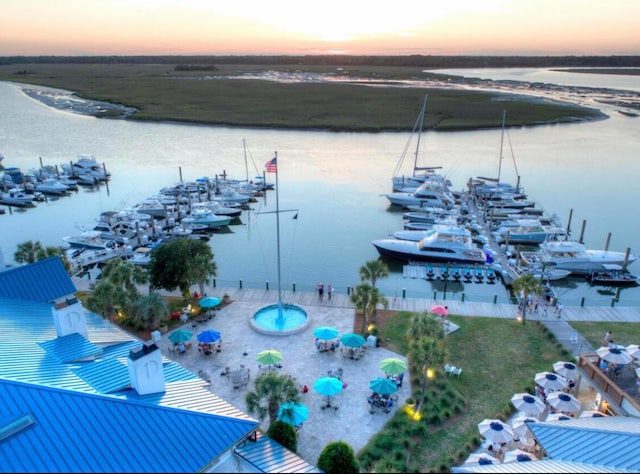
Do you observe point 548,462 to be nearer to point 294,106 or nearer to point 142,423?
point 142,423

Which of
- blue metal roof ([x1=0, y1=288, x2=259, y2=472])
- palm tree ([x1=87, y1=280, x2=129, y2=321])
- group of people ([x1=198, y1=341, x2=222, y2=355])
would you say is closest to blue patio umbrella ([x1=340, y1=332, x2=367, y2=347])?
group of people ([x1=198, y1=341, x2=222, y2=355])

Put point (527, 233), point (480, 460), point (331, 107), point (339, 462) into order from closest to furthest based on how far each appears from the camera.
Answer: point (339, 462) < point (480, 460) < point (527, 233) < point (331, 107)

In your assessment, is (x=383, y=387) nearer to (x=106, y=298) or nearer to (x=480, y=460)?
(x=480, y=460)

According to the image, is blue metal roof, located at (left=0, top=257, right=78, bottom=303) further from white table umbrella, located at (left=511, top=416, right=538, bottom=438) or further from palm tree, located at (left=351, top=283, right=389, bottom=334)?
white table umbrella, located at (left=511, top=416, right=538, bottom=438)

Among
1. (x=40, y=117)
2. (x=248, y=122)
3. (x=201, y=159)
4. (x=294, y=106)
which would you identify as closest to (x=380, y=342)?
(x=201, y=159)

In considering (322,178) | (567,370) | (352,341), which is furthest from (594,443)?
(322,178)

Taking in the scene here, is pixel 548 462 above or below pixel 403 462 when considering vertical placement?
above
